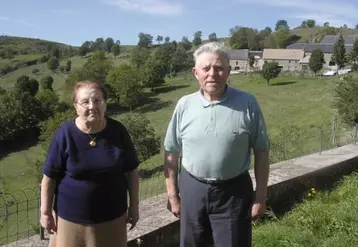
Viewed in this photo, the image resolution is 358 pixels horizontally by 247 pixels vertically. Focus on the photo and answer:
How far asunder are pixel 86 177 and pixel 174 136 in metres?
0.66

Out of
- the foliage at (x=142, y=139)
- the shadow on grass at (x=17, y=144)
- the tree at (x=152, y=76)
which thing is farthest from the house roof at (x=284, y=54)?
the foliage at (x=142, y=139)

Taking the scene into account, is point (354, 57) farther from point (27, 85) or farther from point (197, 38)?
point (197, 38)

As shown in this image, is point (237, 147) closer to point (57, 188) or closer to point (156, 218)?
point (57, 188)

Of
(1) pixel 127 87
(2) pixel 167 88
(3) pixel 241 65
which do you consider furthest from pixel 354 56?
(1) pixel 127 87

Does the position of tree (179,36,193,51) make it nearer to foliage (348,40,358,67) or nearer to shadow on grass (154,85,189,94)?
shadow on grass (154,85,189,94)

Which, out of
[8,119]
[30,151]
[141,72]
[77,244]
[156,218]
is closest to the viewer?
[77,244]

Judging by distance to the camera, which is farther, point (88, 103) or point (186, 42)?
point (186, 42)

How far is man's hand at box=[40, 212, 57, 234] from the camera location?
262 centimetres

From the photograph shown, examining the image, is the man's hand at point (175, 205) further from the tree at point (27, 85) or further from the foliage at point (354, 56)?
the tree at point (27, 85)

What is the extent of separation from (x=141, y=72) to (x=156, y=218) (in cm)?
5947

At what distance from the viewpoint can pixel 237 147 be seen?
104 inches

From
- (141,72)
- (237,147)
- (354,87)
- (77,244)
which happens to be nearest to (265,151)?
(237,147)

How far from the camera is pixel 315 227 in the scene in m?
3.96

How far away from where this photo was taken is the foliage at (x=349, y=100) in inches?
699
